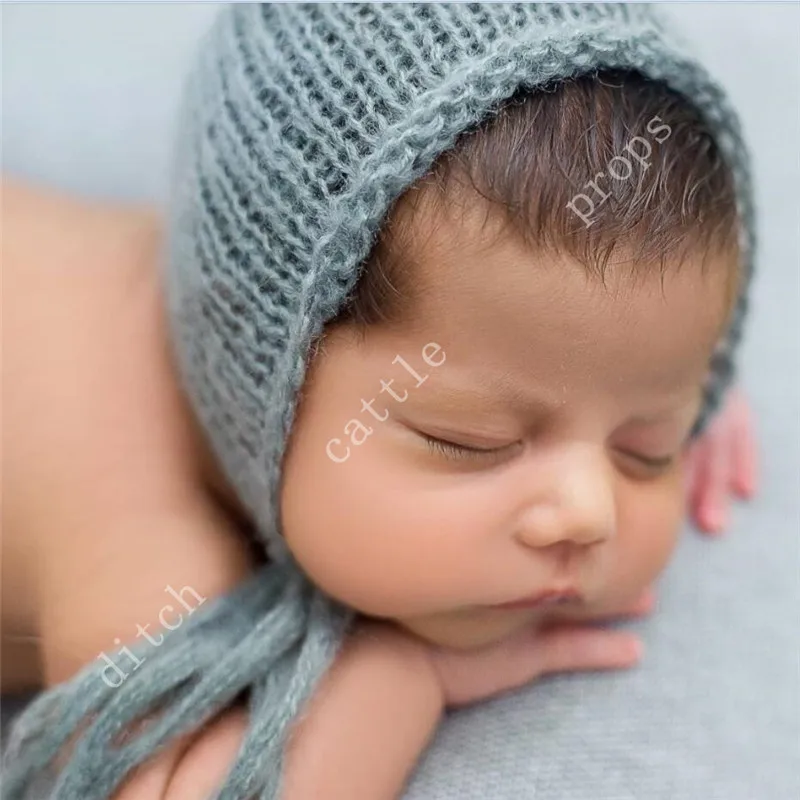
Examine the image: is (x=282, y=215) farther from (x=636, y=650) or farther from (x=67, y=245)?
(x=636, y=650)

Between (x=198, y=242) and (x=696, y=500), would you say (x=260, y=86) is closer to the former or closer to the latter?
(x=198, y=242)

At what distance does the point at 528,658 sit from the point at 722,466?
341mm

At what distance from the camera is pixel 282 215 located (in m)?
0.76

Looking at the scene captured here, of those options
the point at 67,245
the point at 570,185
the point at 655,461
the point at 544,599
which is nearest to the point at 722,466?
the point at 655,461

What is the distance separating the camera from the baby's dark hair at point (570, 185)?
71 cm

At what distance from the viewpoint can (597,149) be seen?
729 millimetres

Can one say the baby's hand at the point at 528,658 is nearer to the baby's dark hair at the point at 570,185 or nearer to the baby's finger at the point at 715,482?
the baby's finger at the point at 715,482

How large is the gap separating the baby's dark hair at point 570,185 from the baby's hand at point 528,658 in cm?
33

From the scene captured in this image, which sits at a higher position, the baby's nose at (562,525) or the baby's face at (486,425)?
the baby's face at (486,425)

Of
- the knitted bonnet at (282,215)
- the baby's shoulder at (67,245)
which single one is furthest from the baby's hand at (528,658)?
the baby's shoulder at (67,245)

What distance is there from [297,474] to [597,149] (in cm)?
34

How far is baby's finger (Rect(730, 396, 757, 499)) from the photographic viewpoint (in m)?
1.07

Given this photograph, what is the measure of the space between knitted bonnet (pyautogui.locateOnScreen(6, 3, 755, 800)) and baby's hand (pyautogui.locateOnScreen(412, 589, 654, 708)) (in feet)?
0.36

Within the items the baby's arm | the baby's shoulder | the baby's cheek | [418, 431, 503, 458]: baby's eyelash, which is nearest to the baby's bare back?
the baby's shoulder
